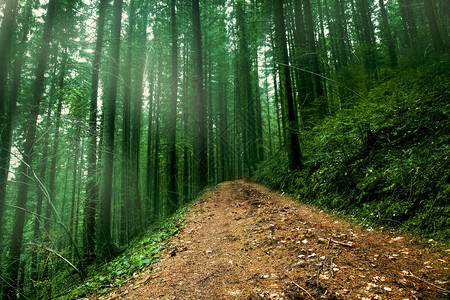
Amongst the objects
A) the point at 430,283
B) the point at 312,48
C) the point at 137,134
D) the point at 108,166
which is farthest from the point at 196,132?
the point at 430,283

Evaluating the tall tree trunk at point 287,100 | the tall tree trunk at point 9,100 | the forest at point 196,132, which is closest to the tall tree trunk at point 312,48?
the forest at point 196,132

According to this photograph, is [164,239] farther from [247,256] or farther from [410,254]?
[410,254]

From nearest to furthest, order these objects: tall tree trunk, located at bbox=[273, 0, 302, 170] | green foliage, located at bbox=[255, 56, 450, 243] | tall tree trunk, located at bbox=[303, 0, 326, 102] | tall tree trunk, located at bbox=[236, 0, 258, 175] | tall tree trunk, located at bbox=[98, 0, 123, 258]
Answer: green foliage, located at bbox=[255, 56, 450, 243] < tall tree trunk, located at bbox=[98, 0, 123, 258] < tall tree trunk, located at bbox=[273, 0, 302, 170] < tall tree trunk, located at bbox=[303, 0, 326, 102] < tall tree trunk, located at bbox=[236, 0, 258, 175]

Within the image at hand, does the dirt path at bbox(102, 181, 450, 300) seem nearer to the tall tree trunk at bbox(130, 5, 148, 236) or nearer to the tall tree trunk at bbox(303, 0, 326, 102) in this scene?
the tall tree trunk at bbox(130, 5, 148, 236)

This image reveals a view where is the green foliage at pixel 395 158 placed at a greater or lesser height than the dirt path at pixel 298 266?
greater

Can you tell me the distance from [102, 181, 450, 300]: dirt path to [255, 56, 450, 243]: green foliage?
1.71 feet

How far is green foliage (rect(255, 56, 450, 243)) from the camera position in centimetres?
300

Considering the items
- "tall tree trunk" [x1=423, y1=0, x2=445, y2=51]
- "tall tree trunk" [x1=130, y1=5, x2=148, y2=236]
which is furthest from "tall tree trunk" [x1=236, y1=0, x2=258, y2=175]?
"tall tree trunk" [x1=423, y1=0, x2=445, y2=51]

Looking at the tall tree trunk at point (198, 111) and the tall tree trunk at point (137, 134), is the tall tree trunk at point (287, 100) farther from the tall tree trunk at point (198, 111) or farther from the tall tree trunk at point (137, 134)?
the tall tree trunk at point (137, 134)

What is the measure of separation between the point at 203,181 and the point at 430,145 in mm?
9063

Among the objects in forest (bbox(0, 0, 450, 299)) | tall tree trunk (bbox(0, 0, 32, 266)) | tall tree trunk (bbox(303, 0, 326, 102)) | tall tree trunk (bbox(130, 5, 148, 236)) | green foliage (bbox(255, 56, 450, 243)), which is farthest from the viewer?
tall tree trunk (bbox(303, 0, 326, 102))

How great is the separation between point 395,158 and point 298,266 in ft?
10.1

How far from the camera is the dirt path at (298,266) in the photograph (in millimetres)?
1979

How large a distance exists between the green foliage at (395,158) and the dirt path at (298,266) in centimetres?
52
